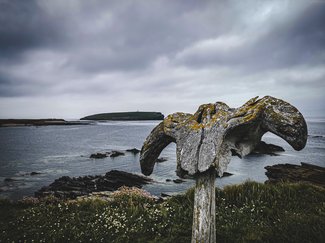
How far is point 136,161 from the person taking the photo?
35781mm

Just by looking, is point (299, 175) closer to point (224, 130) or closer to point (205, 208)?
point (205, 208)

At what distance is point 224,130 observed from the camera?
117 inches

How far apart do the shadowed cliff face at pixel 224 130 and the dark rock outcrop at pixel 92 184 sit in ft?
55.8

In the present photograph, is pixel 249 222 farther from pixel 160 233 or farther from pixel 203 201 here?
pixel 203 201

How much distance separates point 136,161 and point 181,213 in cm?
2889

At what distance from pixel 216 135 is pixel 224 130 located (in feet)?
0.41

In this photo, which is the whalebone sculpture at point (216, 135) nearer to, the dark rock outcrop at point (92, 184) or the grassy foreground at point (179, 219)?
the grassy foreground at point (179, 219)

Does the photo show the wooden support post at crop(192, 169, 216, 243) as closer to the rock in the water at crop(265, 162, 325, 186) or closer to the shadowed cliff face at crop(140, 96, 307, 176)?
the shadowed cliff face at crop(140, 96, 307, 176)

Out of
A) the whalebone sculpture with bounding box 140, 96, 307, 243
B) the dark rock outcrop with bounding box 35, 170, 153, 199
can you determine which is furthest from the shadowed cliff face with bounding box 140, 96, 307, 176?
the dark rock outcrop with bounding box 35, 170, 153, 199

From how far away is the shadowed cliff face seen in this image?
257 centimetres

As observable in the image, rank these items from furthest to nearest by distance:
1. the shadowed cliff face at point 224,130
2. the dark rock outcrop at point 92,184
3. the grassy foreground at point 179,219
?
1. the dark rock outcrop at point 92,184
2. the grassy foreground at point 179,219
3. the shadowed cliff face at point 224,130

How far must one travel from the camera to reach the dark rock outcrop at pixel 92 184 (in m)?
19.4

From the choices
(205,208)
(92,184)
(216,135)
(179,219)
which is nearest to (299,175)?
(179,219)

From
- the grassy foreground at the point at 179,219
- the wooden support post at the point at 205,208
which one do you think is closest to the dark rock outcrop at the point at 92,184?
the grassy foreground at the point at 179,219
